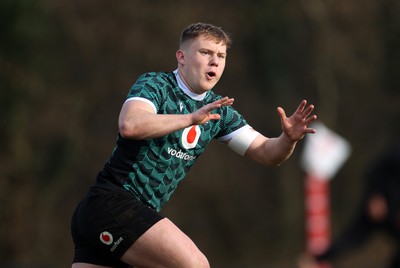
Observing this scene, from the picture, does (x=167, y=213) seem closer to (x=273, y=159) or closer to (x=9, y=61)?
(x=9, y=61)

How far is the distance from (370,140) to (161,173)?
16.4 m

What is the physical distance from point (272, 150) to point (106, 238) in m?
1.25

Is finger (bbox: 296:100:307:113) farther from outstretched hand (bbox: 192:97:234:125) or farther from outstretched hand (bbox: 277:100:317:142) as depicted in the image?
outstretched hand (bbox: 192:97:234:125)

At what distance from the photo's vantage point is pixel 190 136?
6.47 metres

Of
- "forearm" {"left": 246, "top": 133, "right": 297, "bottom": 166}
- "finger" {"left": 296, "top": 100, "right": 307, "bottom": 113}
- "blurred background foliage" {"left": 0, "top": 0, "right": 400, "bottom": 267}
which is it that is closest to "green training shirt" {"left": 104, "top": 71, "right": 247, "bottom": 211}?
"forearm" {"left": 246, "top": 133, "right": 297, "bottom": 166}

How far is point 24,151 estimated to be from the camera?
19.7 m

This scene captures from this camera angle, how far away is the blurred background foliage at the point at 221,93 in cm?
2000

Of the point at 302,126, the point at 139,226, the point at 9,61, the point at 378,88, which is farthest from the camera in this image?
→ the point at 378,88

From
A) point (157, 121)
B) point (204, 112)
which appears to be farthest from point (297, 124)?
point (157, 121)

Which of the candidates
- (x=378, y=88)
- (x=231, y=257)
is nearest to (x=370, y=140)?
(x=378, y=88)

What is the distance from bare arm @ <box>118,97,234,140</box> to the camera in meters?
5.91

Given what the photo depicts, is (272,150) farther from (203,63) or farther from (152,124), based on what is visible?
(152,124)

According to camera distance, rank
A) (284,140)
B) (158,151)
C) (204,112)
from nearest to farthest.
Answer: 1. (204,112)
2. (158,151)
3. (284,140)

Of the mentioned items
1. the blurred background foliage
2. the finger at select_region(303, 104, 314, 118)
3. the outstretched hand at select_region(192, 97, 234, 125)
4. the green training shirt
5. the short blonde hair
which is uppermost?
the short blonde hair
